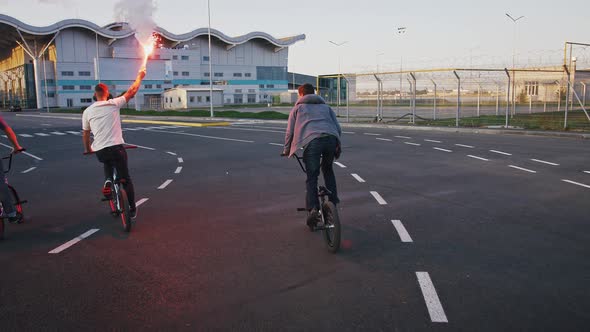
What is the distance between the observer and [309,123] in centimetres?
609

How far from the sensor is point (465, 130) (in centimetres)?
2395

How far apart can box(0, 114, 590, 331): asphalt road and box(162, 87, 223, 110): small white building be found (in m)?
67.1

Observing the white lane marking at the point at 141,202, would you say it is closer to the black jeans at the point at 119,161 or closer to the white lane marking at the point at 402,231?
the black jeans at the point at 119,161

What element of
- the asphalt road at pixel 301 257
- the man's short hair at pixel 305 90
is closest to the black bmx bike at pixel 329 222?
the asphalt road at pixel 301 257

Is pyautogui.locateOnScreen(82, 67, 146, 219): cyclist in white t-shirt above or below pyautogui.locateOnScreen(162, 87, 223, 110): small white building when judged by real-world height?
below

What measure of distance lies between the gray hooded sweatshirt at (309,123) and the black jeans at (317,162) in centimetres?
7

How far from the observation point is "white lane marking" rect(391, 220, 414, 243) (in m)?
6.22

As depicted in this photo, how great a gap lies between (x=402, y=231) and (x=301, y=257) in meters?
1.63

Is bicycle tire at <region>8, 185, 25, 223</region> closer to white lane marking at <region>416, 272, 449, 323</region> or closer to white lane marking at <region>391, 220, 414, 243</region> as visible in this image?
white lane marking at <region>391, 220, 414, 243</region>

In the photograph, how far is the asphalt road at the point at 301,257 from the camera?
4074mm

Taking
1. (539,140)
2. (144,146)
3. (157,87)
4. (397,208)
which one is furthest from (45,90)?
(397,208)

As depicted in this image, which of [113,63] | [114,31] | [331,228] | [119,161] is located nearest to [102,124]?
[119,161]

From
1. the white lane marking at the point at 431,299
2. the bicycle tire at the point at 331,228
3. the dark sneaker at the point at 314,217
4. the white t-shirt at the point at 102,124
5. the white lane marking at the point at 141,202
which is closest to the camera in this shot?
the white lane marking at the point at 431,299

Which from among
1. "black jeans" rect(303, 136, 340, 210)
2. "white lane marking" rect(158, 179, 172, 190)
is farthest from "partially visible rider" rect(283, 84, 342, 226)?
"white lane marking" rect(158, 179, 172, 190)
